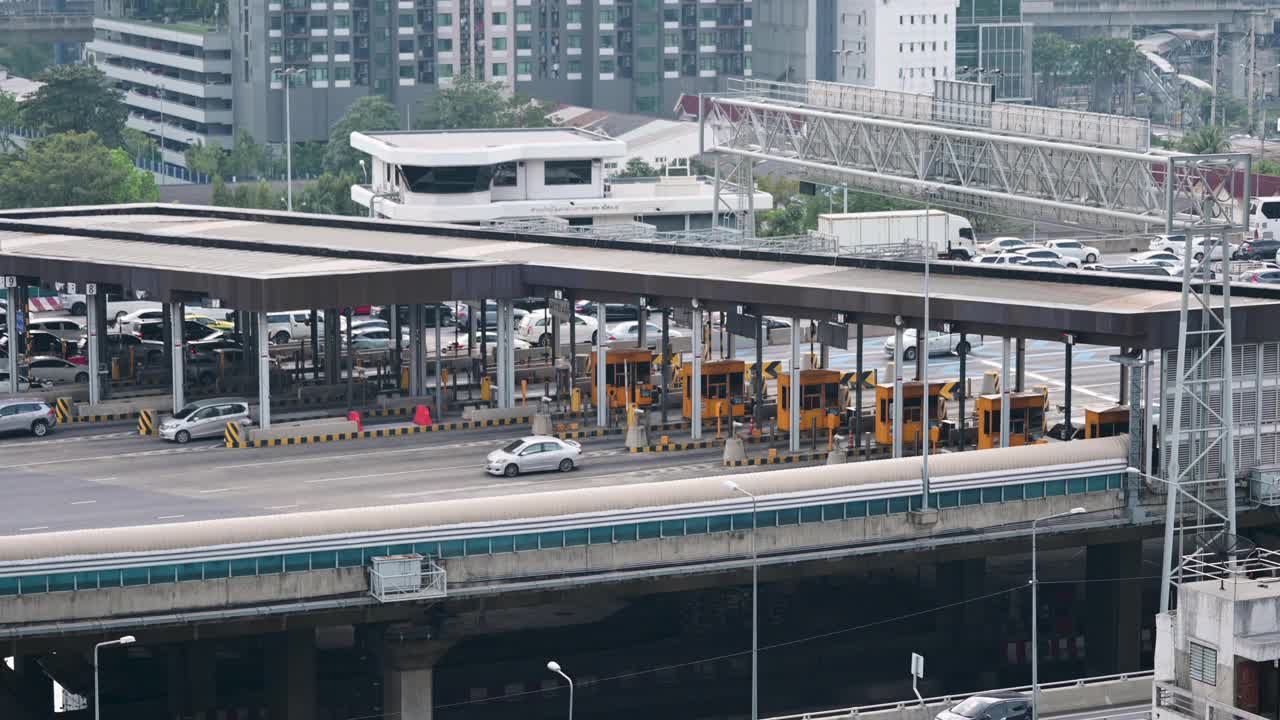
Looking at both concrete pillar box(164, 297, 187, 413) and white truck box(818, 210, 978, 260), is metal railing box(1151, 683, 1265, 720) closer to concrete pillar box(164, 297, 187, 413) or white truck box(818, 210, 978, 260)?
concrete pillar box(164, 297, 187, 413)

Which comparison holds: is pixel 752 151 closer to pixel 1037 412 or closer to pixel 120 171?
pixel 1037 412

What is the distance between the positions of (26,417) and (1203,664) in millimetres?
51990

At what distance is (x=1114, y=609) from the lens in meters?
78.8

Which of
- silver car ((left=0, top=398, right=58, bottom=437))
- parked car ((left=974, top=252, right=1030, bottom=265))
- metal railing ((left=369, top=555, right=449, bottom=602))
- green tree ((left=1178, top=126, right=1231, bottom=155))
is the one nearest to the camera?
metal railing ((left=369, top=555, right=449, bottom=602))

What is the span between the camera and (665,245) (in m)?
102

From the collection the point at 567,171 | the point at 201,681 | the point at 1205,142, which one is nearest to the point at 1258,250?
the point at 567,171

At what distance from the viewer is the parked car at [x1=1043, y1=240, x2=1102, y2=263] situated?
457ft

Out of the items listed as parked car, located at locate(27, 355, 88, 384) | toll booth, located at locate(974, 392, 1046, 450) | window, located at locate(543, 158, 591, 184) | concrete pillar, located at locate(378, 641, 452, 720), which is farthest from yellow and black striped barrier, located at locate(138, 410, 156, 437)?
window, located at locate(543, 158, 591, 184)

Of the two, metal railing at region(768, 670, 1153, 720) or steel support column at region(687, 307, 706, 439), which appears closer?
metal railing at region(768, 670, 1153, 720)

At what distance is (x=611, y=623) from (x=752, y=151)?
125ft

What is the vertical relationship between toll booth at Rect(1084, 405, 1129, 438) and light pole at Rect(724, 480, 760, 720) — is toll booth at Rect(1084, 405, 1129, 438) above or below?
above

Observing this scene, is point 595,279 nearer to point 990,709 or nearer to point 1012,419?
point 1012,419

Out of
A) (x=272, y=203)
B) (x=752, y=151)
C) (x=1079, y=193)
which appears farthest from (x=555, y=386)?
(x=272, y=203)

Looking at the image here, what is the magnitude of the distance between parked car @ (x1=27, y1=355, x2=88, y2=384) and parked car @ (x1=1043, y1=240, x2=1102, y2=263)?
60.6m
